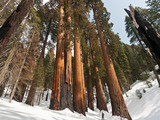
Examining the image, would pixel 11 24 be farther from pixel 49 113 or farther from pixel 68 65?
pixel 68 65

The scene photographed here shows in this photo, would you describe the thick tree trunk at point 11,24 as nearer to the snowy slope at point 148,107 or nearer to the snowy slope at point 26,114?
the snowy slope at point 26,114

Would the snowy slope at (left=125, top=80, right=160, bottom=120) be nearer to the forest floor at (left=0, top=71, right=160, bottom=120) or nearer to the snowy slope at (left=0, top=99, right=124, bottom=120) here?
the forest floor at (left=0, top=71, right=160, bottom=120)

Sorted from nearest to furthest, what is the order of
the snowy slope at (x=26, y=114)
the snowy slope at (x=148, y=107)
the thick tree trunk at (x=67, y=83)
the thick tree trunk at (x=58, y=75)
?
1. the snowy slope at (x=26, y=114)
2. the snowy slope at (x=148, y=107)
3. the thick tree trunk at (x=58, y=75)
4. the thick tree trunk at (x=67, y=83)

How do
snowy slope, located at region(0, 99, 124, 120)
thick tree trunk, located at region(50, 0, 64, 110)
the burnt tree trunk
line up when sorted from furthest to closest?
thick tree trunk, located at region(50, 0, 64, 110) → snowy slope, located at region(0, 99, 124, 120) → the burnt tree trunk

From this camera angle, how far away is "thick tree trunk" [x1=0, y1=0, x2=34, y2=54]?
2.20 meters

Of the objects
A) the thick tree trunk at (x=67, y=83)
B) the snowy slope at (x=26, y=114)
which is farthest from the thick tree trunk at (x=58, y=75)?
the snowy slope at (x=26, y=114)

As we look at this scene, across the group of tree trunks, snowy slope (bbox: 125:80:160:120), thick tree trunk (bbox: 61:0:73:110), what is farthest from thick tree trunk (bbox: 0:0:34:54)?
snowy slope (bbox: 125:80:160:120)

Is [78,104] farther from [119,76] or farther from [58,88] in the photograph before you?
[119,76]

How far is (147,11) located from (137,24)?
1622cm

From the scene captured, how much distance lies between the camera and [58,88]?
16.9ft

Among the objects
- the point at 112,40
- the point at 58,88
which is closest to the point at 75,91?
the point at 58,88

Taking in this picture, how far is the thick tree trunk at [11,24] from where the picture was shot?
86.6 inches

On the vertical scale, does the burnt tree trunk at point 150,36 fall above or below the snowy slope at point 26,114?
above

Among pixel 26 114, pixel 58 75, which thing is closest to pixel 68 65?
pixel 58 75
